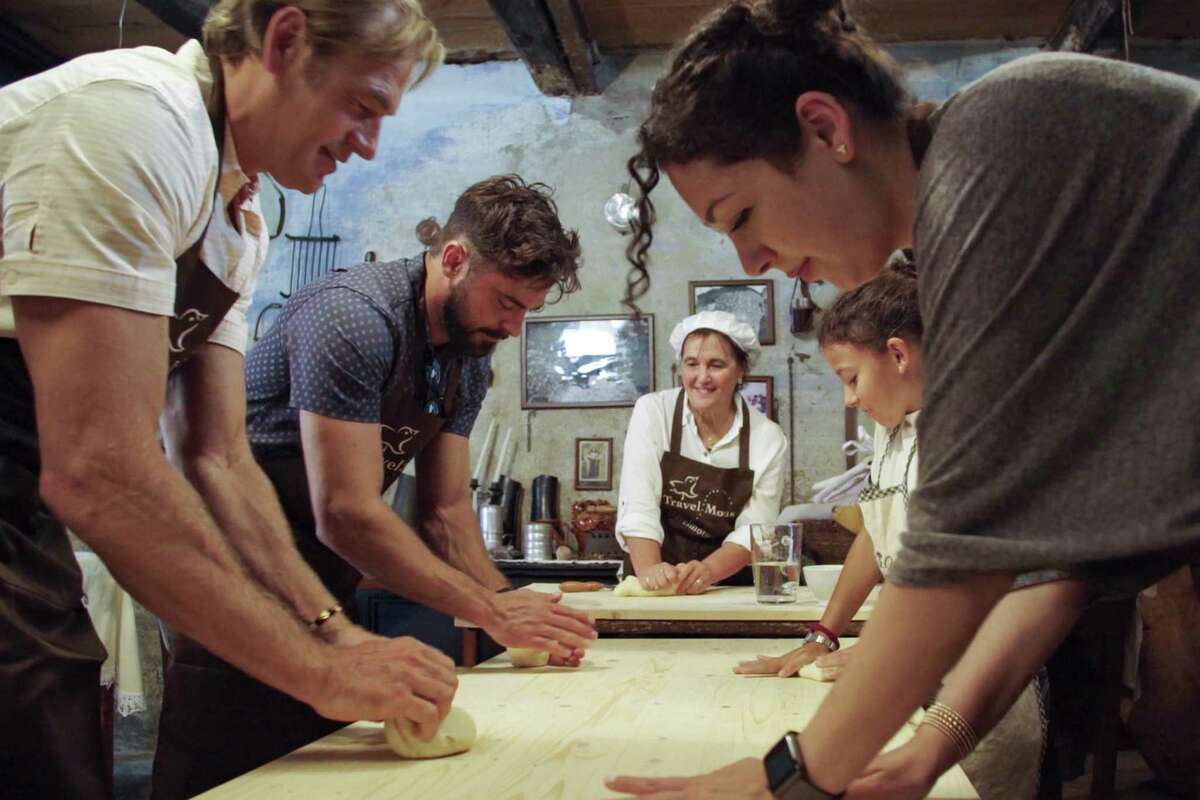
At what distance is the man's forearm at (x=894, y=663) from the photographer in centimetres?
86

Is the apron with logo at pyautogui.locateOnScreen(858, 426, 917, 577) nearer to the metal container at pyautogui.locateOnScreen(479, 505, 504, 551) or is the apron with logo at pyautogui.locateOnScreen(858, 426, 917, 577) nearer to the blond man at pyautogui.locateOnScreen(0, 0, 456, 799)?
the blond man at pyautogui.locateOnScreen(0, 0, 456, 799)

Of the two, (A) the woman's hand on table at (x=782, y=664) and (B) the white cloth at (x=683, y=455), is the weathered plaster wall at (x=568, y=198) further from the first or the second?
(A) the woman's hand on table at (x=782, y=664)

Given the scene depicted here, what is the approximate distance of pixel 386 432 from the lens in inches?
92.2

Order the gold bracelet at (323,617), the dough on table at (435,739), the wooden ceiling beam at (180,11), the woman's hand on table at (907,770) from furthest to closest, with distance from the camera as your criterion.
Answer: the wooden ceiling beam at (180,11) < the gold bracelet at (323,617) < the dough on table at (435,739) < the woman's hand on table at (907,770)

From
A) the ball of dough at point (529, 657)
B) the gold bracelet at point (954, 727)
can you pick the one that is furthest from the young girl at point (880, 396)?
the gold bracelet at point (954, 727)

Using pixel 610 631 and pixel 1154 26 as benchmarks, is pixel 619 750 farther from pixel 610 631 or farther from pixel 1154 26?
pixel 1154 26

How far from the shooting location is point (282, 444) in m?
2.24

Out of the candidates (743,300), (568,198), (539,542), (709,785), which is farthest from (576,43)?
(709,785)

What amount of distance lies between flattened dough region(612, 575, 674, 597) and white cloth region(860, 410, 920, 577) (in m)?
0.88

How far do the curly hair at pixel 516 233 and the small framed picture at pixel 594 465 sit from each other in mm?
3357

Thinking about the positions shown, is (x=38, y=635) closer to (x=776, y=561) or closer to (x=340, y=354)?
(x=340, y=354)

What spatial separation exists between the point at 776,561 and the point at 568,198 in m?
3.70

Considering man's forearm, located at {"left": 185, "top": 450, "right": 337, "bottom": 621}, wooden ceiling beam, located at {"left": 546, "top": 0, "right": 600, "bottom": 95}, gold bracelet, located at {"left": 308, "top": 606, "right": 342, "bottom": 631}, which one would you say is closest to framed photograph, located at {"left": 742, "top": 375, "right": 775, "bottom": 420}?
wooden ceiling beam, located at {"left": 546, "top": 0, "right": 600, "bottom": 95}

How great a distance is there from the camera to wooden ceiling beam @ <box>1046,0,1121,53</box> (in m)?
4.72
